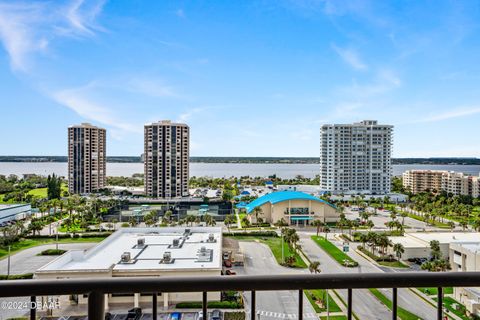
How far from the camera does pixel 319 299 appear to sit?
435 inches

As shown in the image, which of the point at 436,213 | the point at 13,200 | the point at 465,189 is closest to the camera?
the point at 436,213

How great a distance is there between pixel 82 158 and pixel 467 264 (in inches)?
1608

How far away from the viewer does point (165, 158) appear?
128 ft

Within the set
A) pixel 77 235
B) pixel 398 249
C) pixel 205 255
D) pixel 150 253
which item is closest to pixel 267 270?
pixel 205 255

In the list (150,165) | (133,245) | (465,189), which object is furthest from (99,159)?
(465,189)

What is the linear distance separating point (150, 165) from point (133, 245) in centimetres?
2475

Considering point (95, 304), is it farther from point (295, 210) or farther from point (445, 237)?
point (295, 210)

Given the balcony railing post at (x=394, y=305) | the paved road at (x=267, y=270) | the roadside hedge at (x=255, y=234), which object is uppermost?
the balcony railing post at (x=394, y=305)

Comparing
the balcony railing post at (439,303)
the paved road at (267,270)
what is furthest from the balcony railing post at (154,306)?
the paved road at (267,270)

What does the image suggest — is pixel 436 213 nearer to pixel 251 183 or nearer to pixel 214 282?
pixel 214 282

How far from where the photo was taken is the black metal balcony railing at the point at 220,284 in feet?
3.63

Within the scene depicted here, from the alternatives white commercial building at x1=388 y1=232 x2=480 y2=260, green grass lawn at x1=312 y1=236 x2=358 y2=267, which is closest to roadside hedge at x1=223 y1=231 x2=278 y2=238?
green grass lawn at x1=312 y1=236 x2=358 y2=267

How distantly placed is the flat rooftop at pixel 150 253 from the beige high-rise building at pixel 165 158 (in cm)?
2123

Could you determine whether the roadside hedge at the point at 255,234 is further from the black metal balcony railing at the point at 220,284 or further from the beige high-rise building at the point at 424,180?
Result: the beige high-rise building at the point at 424,180
